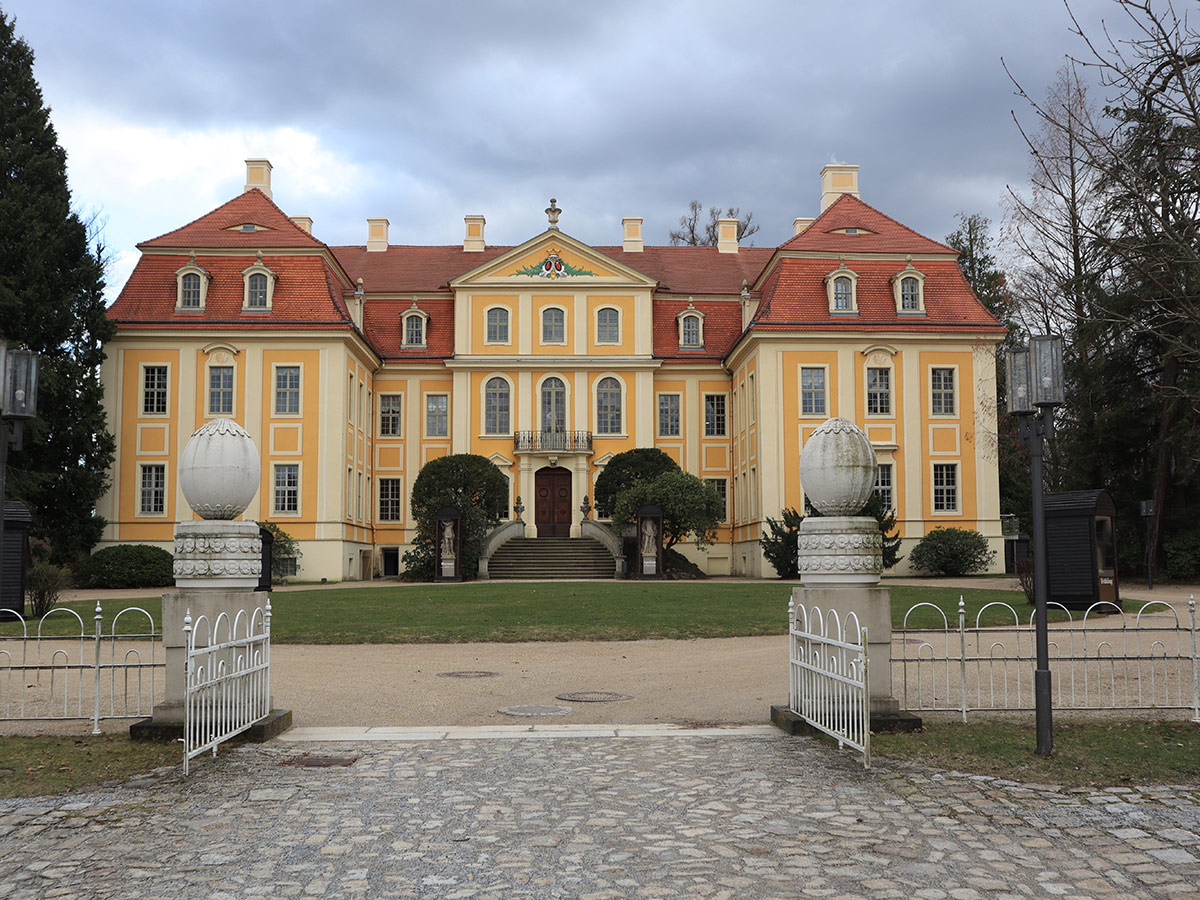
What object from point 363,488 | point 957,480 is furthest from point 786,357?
point 363,488

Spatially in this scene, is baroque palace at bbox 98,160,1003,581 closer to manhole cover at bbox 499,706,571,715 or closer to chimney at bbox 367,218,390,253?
chimney at bbox 367,218,390,253

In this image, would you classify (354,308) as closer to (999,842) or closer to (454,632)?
(454,632)

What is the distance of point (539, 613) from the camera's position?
754 inches

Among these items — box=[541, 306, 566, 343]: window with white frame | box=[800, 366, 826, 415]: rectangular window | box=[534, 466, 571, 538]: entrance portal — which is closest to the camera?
box=[800, 366, 826, 415]: rectangular window

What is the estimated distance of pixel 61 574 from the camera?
19.5m

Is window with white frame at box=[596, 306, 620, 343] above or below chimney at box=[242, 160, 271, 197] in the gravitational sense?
below

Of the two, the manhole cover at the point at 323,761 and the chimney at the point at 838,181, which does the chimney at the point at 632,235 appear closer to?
the chimney at the point at 838,181

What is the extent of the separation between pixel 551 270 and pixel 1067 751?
3450 centimetres

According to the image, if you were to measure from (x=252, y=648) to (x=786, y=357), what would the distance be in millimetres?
30007

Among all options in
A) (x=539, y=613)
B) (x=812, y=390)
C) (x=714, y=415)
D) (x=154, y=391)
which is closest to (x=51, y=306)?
(x=154, y=391)

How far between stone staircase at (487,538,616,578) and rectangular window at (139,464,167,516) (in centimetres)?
1125

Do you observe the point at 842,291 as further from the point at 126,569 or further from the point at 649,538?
the point at 126,569

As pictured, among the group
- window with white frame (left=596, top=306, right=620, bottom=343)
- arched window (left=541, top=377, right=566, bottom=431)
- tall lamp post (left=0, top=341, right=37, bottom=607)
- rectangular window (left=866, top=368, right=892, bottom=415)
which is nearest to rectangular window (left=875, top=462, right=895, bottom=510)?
rectangular window (left=866, top=368, right=892, bottom=415)

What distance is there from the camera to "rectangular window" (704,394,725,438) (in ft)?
138
